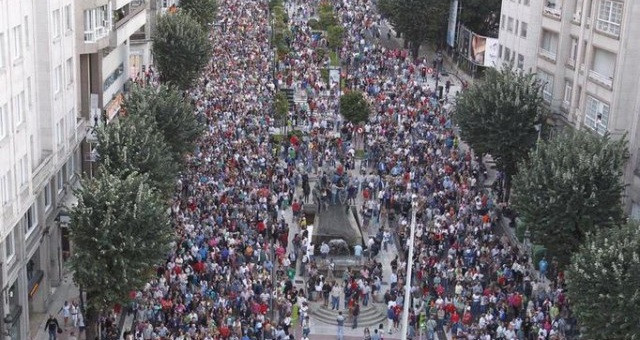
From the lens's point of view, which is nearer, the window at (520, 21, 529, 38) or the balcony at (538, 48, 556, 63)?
the balcony at (538, 48, 556, 63)

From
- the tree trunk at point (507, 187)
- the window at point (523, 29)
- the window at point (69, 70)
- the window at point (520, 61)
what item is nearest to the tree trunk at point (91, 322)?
the window at point (69, 70)

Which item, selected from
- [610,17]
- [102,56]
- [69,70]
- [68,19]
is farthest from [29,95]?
[610,17]

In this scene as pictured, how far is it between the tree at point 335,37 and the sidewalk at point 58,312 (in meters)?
57.1

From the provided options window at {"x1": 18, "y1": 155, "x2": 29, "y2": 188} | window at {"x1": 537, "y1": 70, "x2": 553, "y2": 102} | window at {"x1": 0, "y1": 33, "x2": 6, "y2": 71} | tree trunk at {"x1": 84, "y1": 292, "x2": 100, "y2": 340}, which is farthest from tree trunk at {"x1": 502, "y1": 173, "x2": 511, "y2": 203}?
window at {"x1": 0, "y1": 33, "x2": 6, "y2": 71}

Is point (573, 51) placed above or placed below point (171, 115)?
above

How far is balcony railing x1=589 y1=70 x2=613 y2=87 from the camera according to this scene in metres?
54.3

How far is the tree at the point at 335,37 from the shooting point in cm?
10288

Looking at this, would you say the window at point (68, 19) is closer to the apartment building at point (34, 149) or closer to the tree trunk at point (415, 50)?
the apartment building at point (34, 149)

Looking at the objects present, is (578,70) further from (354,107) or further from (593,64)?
(354,107)

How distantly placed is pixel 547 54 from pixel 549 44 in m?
0.72

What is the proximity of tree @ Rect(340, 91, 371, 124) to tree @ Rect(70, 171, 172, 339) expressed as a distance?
116 ft

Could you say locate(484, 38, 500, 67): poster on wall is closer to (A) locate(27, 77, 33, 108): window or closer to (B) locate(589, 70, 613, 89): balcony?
(B) locate(589, 70, 613, 89): balcony

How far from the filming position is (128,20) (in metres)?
66.1

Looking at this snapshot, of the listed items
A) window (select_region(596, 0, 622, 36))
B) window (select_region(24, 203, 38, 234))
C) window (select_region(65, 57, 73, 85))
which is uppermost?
window (select_region(596, 0, 622, 36))
